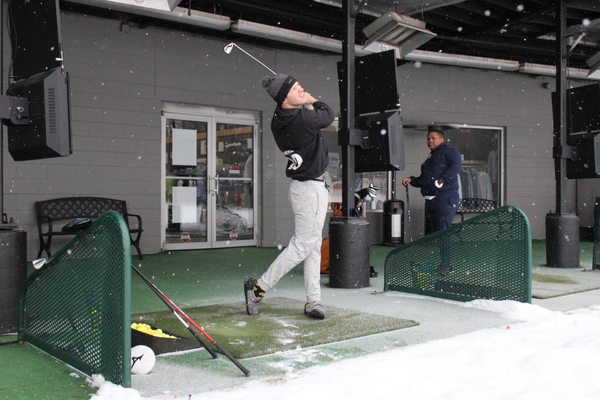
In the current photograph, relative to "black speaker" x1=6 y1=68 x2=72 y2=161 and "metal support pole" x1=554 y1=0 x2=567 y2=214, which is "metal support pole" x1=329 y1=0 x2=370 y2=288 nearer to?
"black speaker" x1=6 y1=68 x2=72 y2=161

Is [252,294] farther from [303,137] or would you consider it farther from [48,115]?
[48,115]

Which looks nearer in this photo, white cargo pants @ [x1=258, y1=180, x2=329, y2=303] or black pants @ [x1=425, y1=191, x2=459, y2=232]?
white cargo pants @ [x1=258, y1=180, x2=329, y2=303]

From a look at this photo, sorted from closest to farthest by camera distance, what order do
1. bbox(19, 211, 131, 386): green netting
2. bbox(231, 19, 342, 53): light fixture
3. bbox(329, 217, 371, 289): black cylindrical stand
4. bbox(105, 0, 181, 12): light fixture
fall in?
bbox(19, 211, 131, 386): green netting
bbox(329, 217, 371, 289): black cylindrical stand
bbox(105, 0, 181, 12): light fixture
bbox(231, 19, 342, 53): light fixture

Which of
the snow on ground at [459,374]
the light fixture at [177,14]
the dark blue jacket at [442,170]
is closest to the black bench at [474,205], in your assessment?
the dark blue jacket at [442,170]

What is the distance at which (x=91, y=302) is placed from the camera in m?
2.92

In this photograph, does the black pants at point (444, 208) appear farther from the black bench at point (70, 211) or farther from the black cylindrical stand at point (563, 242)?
the black bench at point (70, 211)

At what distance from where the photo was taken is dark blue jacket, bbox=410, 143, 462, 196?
250 inches

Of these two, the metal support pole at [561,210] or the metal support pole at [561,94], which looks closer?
the metal support pole at [561,210]

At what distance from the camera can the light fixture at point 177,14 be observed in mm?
7358

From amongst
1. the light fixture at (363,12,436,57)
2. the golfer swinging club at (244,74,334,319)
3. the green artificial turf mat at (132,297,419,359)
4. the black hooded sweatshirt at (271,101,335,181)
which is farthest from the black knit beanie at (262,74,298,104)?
the light fixture at (363,12,436,57)

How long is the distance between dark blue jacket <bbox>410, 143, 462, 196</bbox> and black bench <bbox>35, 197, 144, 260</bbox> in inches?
170

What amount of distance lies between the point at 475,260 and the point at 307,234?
1579 millimetres

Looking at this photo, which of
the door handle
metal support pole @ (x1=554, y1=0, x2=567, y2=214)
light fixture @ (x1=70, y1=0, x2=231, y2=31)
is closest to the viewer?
light fixture @ (x1=70, y1=0, x2=231, y2=31)

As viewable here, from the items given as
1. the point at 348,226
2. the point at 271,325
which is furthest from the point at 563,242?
the point at 271,325
